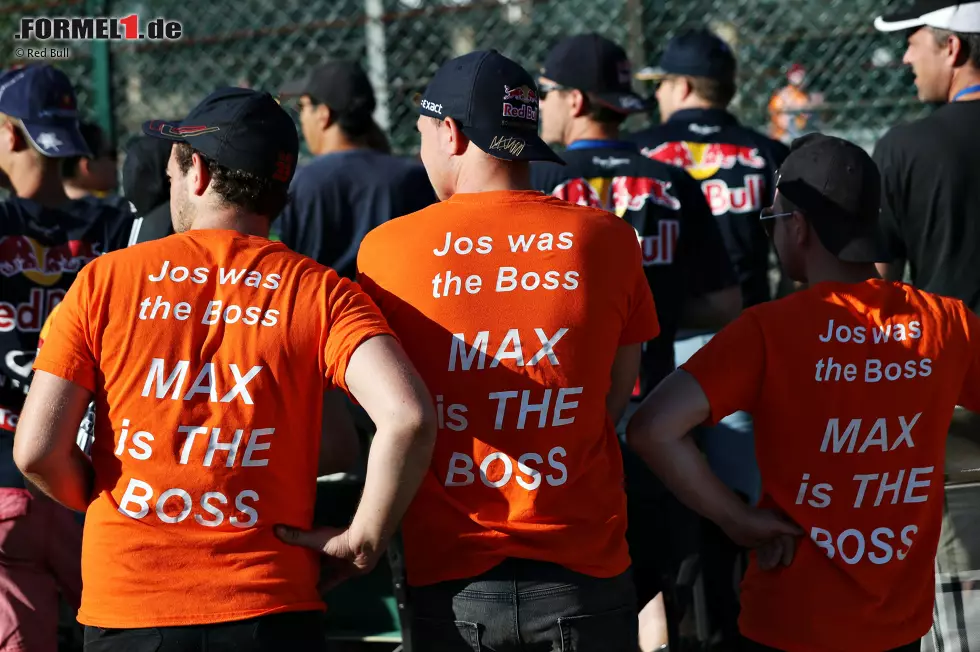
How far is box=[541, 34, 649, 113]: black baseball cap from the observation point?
14.1ft

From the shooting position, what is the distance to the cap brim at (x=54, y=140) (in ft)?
13.0

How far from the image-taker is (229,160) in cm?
258

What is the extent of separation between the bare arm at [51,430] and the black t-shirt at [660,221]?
2056 mm

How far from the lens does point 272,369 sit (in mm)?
2424

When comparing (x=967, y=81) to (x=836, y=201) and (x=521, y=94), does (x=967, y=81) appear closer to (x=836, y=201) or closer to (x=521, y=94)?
(x=836, y=201)

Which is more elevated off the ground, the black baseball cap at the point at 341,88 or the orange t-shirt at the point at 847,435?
the black baseball cap at the point at 341,88

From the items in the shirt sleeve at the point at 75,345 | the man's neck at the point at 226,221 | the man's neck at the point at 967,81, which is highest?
the man's neck at the point at 967,81

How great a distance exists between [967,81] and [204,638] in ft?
10.5

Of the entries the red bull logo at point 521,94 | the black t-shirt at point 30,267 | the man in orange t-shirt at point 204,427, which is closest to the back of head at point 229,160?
the man in orange t-shirt at point 204,427

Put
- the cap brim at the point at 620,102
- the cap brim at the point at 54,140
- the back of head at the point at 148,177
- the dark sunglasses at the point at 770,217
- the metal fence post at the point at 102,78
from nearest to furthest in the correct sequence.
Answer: the dark sunglasses at the point at 770,217 < the back of head at the point at 148,177 < the cap brim at the point at 54,140 < the cap brim at the point at 620,102 < the metal fence post at the point at 102,78

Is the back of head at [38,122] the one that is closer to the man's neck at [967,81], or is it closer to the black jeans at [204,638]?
the black jeans at [204,638]

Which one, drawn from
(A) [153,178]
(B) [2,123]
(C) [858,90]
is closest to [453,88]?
(A) [153,178]

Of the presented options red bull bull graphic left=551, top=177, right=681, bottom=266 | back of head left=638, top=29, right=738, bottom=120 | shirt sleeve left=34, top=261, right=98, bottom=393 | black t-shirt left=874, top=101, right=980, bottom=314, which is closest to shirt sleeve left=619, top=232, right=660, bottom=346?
shirt sleeve left=34, top=261, right=98, bottom=393

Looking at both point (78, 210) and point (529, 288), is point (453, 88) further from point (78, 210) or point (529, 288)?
point (78, 210)
